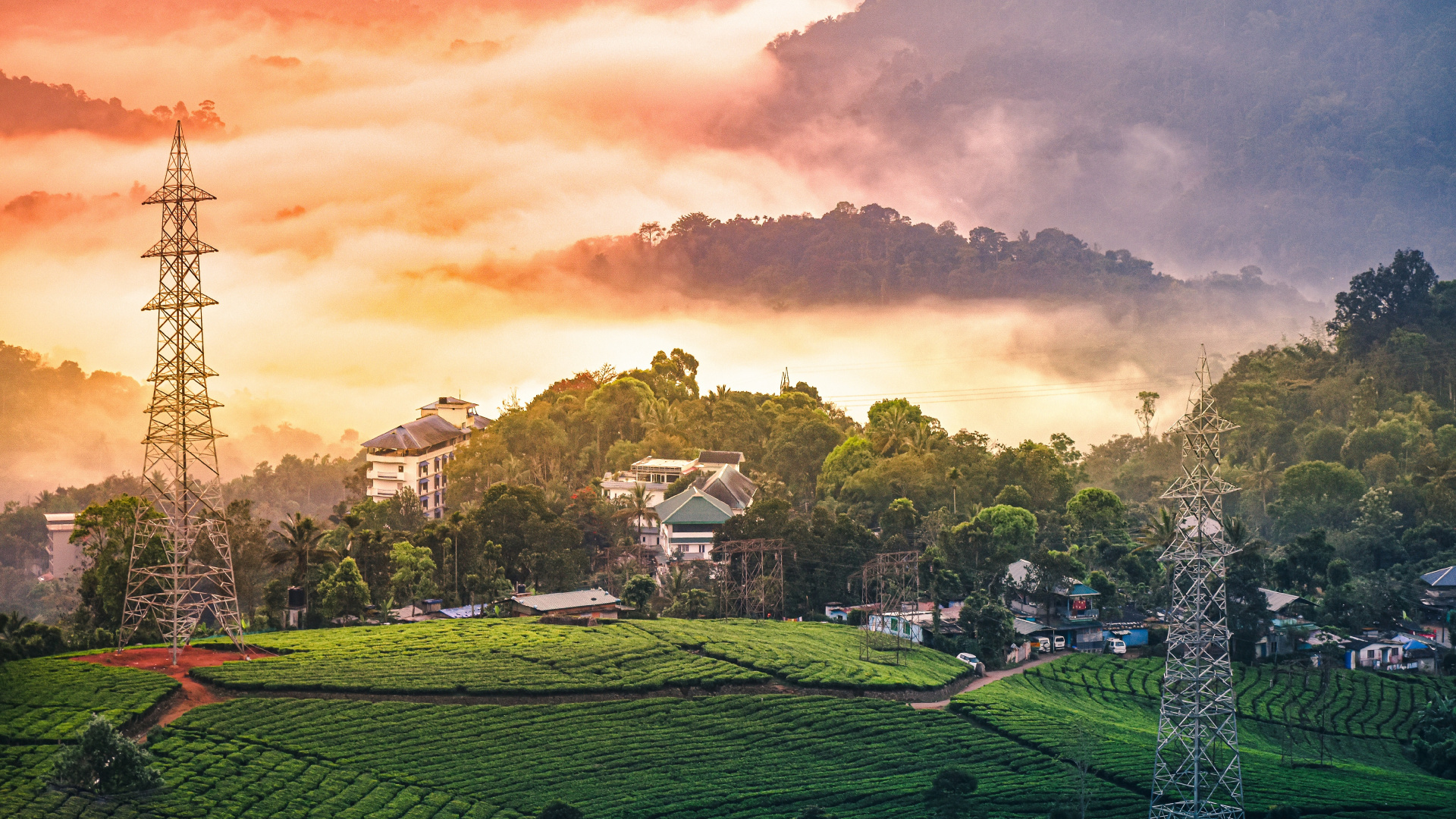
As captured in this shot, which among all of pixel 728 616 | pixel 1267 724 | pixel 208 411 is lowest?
pixel 1267 724

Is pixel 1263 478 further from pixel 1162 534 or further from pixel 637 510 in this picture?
pixel 637 510

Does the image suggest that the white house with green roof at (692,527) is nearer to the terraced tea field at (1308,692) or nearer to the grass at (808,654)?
the grass at (808,654)

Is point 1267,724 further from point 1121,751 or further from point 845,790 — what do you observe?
point 845,790

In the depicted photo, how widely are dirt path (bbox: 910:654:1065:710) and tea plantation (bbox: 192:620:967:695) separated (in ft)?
3.12

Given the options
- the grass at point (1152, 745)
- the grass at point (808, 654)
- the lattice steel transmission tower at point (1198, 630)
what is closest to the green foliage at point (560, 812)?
the grass at point (808, 654)

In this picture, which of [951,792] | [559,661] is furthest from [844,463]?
[951,792]

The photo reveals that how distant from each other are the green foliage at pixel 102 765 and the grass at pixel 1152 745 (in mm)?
33486

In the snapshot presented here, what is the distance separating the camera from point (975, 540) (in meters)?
81.1

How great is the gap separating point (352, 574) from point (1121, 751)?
40.0m

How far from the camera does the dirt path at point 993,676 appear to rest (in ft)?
193

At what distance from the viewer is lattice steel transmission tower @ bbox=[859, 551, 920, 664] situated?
71438 millimetres

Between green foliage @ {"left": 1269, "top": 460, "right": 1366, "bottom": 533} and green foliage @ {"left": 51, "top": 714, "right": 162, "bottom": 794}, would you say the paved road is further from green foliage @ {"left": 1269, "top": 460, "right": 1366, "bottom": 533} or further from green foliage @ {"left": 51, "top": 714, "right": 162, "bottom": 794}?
green foliage @ {"left": 1269, "top": 460, "right": 1366, "bottom": 533}

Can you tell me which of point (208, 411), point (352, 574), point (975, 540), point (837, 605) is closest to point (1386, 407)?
point (975, 540)

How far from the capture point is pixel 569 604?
72.5 m
